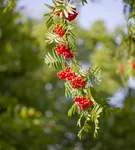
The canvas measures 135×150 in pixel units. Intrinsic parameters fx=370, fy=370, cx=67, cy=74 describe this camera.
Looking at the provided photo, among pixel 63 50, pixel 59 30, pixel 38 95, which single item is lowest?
pixel 63 50

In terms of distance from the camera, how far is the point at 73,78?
155cm

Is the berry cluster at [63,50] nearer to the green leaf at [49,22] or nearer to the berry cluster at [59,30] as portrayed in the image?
the berry cluster at [59,30]

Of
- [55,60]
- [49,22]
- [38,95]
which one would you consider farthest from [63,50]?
[38,95]

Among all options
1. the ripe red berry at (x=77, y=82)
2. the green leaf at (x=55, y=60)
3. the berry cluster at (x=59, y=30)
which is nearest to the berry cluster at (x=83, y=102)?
the ripe red berry at (x=77, y=82)

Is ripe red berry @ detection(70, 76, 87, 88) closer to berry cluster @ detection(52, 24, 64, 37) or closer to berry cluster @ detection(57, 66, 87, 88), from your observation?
berry cluster @ detection(57, 66, 87, 88)

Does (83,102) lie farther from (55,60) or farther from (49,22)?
(49,22)

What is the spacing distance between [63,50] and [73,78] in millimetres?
126

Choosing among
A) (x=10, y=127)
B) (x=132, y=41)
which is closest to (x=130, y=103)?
(x=10, y=127)

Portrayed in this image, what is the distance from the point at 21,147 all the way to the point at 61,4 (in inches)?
Answer: 240

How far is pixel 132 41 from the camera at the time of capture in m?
2.68

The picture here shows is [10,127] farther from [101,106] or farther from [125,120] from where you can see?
[125,120]

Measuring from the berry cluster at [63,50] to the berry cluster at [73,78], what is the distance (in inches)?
2.4

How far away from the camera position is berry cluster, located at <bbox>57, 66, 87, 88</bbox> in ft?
5.05

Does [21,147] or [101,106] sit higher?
[21,147]
